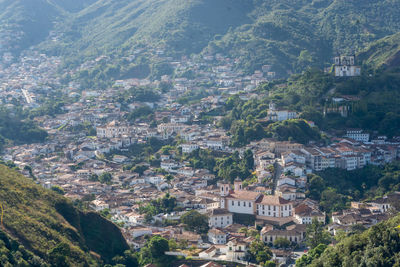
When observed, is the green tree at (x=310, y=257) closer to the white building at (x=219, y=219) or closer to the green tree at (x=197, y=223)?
the green tree at (x=197, y=223)

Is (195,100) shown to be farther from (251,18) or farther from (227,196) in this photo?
(251,18)

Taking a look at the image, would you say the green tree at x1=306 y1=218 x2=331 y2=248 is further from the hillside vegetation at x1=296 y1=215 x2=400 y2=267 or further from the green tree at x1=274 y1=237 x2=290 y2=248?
the hillside vegetation at x1=296 y1=215 x2=400 y2=267

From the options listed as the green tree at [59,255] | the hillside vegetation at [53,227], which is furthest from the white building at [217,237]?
the green tree at [59,255]

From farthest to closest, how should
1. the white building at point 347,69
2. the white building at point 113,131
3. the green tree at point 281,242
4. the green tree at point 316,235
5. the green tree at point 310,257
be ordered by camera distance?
1. the white building at point 347,69
2. the white building at point 113,131
3. the green tree at point 281,242
4. the green tree at point 316,235
5. the green tree at point 310,257

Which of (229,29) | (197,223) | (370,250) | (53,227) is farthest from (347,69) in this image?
(229,29)

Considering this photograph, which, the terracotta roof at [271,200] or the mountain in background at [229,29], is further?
the mountain in background at [229,29]

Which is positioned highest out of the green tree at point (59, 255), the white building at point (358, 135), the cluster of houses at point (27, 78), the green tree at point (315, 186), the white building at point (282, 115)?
the cluster of houses at point (27, 78)

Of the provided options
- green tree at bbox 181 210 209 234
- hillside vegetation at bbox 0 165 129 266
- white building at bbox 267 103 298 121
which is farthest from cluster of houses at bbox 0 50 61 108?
green tree at bbox 181 210 209 234
